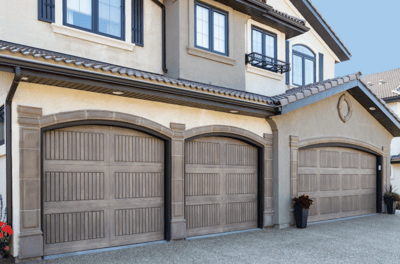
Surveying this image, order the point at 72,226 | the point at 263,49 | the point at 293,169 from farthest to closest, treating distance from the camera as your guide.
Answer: the point at 263,49 → the point at 293,169 → the point at 72,226

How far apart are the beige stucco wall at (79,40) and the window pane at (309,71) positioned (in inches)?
321

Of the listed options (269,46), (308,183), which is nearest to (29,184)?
(308,183)

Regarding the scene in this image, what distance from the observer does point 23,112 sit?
7.27 meters

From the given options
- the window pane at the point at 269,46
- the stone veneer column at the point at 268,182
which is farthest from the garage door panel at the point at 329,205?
the window pane at the point at 269,46

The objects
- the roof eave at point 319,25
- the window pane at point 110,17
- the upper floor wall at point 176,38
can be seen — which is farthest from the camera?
the roof eave at point 319,25

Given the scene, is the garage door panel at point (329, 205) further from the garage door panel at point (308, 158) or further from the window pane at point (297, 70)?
the window pane at point (297, 70)

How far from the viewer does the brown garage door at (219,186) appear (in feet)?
33.2

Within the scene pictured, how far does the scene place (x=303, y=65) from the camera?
16.4 metres

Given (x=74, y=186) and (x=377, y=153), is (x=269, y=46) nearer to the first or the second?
(x=377, y=153)

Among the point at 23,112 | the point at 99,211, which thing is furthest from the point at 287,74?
the point at 23,112

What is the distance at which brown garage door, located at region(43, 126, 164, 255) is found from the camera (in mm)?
7824

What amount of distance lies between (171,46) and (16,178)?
5.45 meters

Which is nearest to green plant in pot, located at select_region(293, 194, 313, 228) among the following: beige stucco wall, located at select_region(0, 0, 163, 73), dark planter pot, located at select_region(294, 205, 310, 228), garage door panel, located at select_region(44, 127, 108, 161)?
dark planter pot, located at select_region(294, 205, 310, 228)

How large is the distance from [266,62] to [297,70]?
11.2 feet
